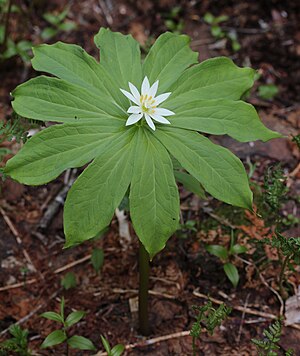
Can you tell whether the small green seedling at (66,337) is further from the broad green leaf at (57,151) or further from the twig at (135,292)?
the broad green leaf at (57,151)

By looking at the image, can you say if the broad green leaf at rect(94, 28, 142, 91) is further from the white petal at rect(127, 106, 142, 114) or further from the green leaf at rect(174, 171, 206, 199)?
the green leaf at rect(174, 171, 206, 199)

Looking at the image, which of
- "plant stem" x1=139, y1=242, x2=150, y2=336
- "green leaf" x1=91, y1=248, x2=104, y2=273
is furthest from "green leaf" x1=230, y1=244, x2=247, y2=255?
"green leaf" x1=91, y1=248, x2=104, y2=273

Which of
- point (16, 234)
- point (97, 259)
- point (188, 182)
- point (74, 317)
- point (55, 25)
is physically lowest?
point (74, 317)

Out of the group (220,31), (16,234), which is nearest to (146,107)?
(16,234)

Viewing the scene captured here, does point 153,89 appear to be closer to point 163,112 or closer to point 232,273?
point 163,112

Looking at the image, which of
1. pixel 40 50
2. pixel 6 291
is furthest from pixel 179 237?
pixel 40 50

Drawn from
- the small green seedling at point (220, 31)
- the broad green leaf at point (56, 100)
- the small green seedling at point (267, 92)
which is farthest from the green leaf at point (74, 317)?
the small green seedling at point (220, 31)

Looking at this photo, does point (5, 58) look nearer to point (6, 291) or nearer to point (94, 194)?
point (6, 291)
